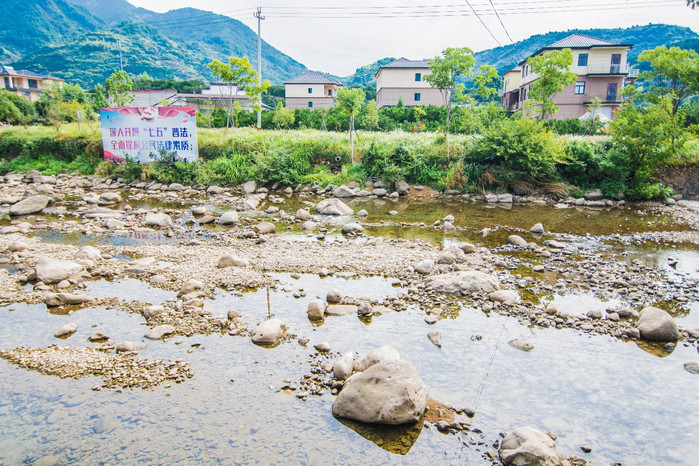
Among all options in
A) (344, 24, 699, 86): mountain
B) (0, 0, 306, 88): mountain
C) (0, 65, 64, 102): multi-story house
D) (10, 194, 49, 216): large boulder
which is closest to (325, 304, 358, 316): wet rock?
(10, 194, 49, 216): large boulder

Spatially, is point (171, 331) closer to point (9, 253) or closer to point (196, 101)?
point (9, 253)

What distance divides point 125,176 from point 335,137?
9174 mm

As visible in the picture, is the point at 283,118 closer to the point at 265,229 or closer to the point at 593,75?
the point at 265,229

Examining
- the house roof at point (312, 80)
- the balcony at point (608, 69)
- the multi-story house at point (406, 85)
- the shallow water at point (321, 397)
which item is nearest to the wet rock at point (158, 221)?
the shallow water at point (321, 397)

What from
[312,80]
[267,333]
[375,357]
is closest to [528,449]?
[375,357]

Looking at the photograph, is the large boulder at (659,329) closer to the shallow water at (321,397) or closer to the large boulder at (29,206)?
the shallow water at (321,397)

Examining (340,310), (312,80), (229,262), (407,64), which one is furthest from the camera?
(312,80)

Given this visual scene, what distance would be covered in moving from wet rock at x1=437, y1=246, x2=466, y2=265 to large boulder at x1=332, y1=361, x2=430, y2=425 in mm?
4324

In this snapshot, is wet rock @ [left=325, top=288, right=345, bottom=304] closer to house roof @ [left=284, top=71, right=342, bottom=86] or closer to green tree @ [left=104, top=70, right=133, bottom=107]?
green tree @ [left=104, top=70, right=133, bottom=107]

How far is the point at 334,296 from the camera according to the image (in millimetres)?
6922

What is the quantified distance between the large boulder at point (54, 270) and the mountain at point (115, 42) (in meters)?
91.8

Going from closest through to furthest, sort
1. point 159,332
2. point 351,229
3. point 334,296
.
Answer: point 159,332 → point 334,296 → point 351,229

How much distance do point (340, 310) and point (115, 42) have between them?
126286 millimetres

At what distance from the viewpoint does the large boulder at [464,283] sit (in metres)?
7.24
